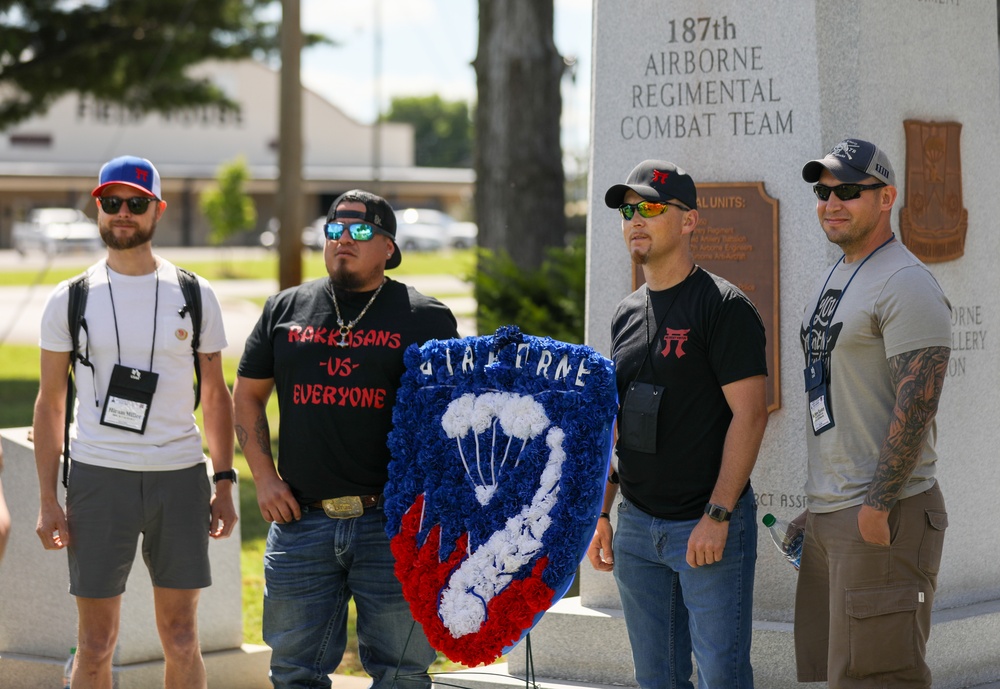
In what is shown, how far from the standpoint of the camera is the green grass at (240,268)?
36.6 m

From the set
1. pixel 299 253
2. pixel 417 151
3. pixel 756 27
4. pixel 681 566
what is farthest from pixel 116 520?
pixel 417 151

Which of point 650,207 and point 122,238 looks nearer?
point 650,207

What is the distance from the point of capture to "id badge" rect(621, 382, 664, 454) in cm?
396

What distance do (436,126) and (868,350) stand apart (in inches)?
5256

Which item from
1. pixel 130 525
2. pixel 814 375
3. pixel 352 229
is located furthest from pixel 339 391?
pixel 814 375

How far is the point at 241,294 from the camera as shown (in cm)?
3127

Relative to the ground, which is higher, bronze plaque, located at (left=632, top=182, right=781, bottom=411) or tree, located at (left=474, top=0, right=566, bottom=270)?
tree, located at (left=474, top=0, right=566, bottom=270)

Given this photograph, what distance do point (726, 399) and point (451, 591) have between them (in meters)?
1.08

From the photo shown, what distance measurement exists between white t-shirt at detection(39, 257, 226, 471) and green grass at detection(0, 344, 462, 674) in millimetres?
2257

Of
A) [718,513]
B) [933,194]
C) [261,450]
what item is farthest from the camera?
[933,194]

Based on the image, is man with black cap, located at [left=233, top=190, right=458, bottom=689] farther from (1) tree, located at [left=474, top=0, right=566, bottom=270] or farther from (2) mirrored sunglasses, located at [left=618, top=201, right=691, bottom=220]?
(1) tree, located at [left=474, top=0, right=566, bottom=270]

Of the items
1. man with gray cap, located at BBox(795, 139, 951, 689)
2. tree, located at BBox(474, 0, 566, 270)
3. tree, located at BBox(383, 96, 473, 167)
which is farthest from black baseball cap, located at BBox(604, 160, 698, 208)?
tree, located at BBox(383, 96, 473, 167)

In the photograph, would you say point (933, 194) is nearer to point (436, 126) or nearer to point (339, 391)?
point (339, 391)

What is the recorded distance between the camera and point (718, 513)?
3852 millimetres
